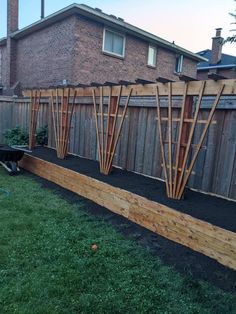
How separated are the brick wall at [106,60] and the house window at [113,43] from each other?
9.5 inches

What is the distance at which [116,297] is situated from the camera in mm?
2475

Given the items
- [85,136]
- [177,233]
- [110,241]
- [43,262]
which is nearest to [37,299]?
[43,262]

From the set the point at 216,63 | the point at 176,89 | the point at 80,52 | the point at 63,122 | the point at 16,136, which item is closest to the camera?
the point at 176,89

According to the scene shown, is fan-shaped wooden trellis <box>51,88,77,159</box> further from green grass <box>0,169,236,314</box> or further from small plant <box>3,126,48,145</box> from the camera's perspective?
green grass <box>0,169,236,314</box>

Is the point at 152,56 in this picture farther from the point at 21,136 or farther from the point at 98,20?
the point at 21,136

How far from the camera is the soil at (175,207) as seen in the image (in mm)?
2906

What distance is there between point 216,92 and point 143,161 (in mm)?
2502

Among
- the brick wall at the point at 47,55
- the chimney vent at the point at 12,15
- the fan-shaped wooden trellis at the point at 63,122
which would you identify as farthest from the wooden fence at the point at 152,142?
the chimney vent at the point at 12,15

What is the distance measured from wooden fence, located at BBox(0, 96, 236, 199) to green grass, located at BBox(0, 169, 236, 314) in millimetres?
1878

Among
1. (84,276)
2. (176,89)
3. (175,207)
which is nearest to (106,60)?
(176,89)

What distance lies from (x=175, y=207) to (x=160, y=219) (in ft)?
0.87

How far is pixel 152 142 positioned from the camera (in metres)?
5.70

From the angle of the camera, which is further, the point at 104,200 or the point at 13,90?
the point at 13,90

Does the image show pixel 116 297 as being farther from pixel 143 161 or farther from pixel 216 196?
pixel 143 161
